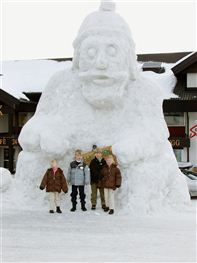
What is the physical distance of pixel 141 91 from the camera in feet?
27.0

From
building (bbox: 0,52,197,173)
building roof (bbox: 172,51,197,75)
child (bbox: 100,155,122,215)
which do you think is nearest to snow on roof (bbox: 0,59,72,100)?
building (bbox: 0,52,197,173)

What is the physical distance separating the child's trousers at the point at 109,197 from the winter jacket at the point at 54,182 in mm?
571

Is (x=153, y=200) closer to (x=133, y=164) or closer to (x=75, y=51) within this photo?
(x=133, y=164)

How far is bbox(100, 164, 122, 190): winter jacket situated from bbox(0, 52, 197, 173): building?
12105mm

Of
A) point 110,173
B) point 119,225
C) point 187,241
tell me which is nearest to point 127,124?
point 110,173

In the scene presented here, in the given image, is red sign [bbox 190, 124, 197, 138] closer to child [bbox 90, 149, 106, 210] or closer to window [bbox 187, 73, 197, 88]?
window [bbox 187, 73, 197, 88]

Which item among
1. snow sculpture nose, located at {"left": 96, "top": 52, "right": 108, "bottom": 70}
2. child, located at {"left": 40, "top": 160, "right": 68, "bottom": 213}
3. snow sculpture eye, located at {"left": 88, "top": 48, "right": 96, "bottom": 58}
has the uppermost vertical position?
snow sculpture eye, located at {"left": 88, "top": 48, "right": 96, "bottom": 58}

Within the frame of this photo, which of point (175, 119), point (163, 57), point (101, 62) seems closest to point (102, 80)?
point (101, 62)

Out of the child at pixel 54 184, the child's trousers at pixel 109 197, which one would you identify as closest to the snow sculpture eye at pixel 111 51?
the child at pixel 54 184

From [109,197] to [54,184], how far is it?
0.80m

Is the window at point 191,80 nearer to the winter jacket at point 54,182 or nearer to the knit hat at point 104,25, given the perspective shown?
the knit hat at point 104,25

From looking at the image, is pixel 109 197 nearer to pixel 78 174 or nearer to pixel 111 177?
Answer: pixel 111 177

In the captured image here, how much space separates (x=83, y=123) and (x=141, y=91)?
1.05 m

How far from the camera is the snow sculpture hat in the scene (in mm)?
7910
